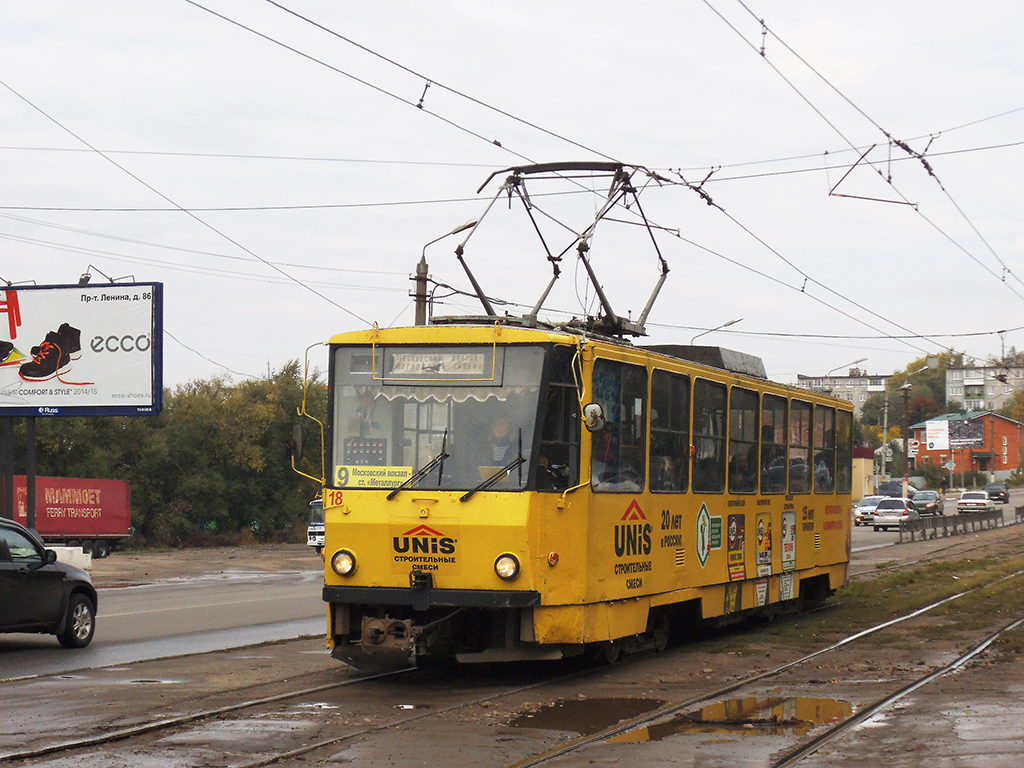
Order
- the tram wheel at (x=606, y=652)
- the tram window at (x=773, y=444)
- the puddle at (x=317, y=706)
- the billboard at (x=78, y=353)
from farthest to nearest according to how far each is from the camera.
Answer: the billboard at (x=78, y=353) → the tram window at (x=773, y=444) → the tram wheel at (x=606, y=652) → the puddle at (x=317, y=706)

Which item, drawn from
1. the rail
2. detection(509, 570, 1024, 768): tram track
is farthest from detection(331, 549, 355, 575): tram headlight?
the rail

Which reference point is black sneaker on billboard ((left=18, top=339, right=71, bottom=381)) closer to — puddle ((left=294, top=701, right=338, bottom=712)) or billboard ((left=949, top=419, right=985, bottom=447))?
puddle ((left=294, top=701, right=338, bottom=712))

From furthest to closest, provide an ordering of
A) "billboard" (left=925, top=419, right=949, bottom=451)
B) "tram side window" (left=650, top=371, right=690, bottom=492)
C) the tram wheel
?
1. "billboard" (left=925, top=419, right=949, bottom=451)
2. "tram side window" (left=650, top=371, right=690, bottom=492)
3. the tram wheel

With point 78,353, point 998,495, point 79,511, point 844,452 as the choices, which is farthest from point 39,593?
point 998,495

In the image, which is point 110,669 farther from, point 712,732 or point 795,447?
point 795,447

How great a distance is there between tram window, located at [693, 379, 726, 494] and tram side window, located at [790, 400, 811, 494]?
2913mm

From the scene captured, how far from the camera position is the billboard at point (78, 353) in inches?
1289

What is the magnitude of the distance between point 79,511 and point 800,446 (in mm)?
34375

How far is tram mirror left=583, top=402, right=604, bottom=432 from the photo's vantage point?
1094 cm

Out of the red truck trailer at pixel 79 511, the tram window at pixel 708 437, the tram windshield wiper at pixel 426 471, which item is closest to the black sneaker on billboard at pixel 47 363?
the red truck trailer at pixel 79 511

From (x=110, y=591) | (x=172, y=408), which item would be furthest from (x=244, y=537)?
(x=110, y=591)

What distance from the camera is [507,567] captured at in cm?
1087

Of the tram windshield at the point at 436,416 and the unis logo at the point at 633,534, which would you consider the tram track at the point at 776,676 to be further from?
the tram windshield at the point at 436,416

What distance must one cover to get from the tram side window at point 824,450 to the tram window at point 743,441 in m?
→ 2.85
